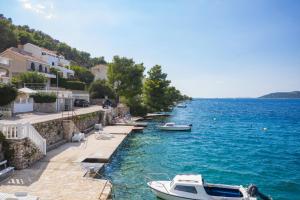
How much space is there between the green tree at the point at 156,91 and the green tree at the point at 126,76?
22.0 feet

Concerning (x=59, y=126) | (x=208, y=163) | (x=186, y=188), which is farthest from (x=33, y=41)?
(x=186, y=188)

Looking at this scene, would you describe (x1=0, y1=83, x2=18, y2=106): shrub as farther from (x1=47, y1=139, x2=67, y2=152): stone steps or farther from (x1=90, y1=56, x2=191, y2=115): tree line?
(x1=90, y1=56, x2=191, y2=115): tree line

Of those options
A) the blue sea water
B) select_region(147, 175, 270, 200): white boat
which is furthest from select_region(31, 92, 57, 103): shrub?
select_region(147, 175, 270, 200): white boat

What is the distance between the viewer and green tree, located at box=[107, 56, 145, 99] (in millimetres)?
74438

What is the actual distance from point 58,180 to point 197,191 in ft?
25.1

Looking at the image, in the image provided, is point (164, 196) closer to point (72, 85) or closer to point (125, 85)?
point (72, 85)

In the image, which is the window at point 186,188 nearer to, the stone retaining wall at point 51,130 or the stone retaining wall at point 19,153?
the stone retaining wall at point 19,153

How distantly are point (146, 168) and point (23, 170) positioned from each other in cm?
973

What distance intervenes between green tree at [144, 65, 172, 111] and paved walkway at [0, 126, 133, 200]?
5699cm

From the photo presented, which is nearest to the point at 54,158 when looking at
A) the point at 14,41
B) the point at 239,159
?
the point at 239,159

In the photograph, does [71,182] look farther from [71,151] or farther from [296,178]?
[296,178]

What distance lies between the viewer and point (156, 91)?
82250mm

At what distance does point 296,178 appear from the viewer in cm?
2414

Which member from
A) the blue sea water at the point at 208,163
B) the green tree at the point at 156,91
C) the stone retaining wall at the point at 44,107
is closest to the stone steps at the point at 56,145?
the blue sea water at the point at 208,163
